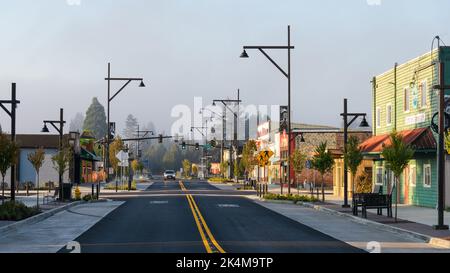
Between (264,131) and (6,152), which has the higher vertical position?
(264,131)

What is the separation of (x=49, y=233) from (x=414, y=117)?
78.4 feet

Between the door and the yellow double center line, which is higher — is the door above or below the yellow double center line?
above

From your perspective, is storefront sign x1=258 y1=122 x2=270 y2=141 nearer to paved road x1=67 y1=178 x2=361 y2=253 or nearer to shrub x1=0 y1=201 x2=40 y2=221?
paved road x1=67 y1=178 x2=361 y2=253

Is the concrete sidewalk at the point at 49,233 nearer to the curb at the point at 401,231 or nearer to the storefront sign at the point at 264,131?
the curb at the point at 401,231

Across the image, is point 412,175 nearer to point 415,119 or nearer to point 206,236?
point 415,119

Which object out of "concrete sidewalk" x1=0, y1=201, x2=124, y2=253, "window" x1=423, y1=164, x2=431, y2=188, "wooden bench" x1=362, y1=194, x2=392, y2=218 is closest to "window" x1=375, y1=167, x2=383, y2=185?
"window" x1=423, y1=164, x2=431, y2=188

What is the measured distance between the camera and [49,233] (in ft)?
83.1

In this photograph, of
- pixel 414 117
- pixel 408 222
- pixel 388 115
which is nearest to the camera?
pixel 408 222

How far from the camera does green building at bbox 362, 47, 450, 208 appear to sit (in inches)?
1558

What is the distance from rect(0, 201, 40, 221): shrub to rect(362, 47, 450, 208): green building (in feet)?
55.8

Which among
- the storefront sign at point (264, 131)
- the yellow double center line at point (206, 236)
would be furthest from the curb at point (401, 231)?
the storefront sign at point (264, 131)

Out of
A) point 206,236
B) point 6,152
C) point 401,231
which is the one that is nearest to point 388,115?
point 401,231
